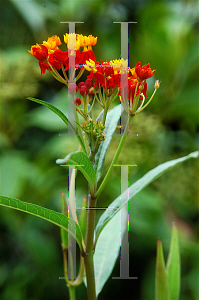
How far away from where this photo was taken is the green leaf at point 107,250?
43cm

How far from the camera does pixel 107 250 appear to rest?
1.49ft

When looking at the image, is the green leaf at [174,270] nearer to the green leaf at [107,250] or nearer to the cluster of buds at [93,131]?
the green leaf at [107,250]

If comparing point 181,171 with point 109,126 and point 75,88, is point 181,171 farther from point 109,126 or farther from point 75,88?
point 75,88

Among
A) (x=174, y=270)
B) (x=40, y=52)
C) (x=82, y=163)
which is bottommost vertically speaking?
(x=174, y=270)

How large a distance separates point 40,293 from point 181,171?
632mm

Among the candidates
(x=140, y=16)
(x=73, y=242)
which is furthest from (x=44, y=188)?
(x=140, y=16)

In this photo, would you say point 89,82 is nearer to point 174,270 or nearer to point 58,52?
point 58,52

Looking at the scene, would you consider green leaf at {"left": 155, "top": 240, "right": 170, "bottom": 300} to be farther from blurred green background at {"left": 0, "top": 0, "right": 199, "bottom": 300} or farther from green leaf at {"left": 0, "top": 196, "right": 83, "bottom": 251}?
blurred green background at {"left": 0, "top": 0, "right": 199, "bottom": 300}

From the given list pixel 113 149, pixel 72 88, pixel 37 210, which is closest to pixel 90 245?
pixel 37 210

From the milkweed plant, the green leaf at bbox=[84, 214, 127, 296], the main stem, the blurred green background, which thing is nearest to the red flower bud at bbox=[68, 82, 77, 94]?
the milkweed plant

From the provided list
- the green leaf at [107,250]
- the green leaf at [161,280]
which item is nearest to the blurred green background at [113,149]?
the green leaf at [107,250]

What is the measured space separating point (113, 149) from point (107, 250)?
506mm

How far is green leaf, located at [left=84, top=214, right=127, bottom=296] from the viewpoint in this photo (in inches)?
17.0

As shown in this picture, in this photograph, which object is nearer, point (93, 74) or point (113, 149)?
point (93, 74)
